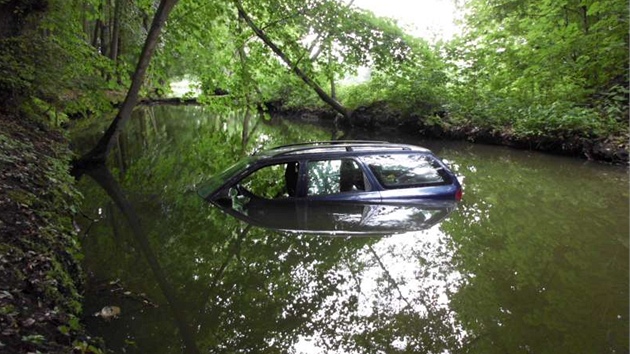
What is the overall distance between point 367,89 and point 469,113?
796 cm

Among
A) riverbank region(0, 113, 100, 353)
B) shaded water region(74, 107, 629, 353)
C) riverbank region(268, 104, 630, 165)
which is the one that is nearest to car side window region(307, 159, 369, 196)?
shaded water region(74, 107, 629, 353)

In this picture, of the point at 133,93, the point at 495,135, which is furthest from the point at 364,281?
the point at 495,135

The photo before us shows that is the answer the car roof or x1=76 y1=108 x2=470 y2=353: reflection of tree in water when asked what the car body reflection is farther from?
the car roof

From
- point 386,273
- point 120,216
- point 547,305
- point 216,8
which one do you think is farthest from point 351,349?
point 216,8

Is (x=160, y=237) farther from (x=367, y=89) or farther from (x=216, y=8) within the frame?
(x=367, y=89)

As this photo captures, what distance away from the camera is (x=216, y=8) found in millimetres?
11922

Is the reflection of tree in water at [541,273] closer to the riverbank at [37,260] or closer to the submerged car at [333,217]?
the submerged car at [333,217]

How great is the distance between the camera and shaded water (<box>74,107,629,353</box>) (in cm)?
336

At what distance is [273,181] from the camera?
6.34m

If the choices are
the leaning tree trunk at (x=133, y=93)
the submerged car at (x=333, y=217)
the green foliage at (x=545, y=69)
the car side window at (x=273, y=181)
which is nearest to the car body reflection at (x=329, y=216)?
the submerged car at (x=333, y=217)

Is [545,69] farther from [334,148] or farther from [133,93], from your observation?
[133,93]

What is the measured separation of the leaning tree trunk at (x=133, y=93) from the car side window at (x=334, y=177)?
5482 mm

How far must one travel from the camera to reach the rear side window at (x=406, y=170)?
6137mm

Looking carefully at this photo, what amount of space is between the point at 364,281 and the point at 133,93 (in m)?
7.51
